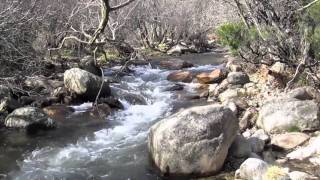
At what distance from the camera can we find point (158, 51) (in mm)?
32219

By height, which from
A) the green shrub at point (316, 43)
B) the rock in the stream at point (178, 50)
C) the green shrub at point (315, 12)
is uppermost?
the green shrub at point (315, 12)

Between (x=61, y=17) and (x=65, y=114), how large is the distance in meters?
10.1

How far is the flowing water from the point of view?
33.1 ft

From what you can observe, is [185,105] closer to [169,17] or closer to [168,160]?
[168,160]

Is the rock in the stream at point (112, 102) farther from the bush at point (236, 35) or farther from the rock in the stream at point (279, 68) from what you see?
the rock in the stream at point (279, 68)

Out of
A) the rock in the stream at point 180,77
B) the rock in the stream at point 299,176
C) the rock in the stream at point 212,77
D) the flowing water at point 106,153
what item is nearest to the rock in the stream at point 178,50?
the rock in the stream at point 180,77

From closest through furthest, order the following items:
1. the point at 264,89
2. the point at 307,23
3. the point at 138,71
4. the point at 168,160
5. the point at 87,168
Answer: the point at 168,160, the point at 87,168, the point at 307,23, the point at 264,89, the point at 138,71

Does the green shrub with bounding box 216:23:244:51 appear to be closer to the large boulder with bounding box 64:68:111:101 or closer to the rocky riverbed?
the rocky riverbed

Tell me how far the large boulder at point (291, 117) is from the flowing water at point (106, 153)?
3.24 m

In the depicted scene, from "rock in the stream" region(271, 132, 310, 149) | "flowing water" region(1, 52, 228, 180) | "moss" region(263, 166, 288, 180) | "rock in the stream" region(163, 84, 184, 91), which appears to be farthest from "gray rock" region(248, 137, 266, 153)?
"rock in the stream" region(163, 84, 184, 91)

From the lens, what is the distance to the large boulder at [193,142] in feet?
30.3

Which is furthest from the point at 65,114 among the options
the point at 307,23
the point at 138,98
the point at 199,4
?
the point at 199,4

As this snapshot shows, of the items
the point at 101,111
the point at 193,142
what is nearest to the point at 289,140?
the point at 193,142

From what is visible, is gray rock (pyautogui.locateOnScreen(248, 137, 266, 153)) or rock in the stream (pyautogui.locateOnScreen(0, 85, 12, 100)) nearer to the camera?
gray rock (pyautogui.locateOnScreen(248, 137, 266, 153))
